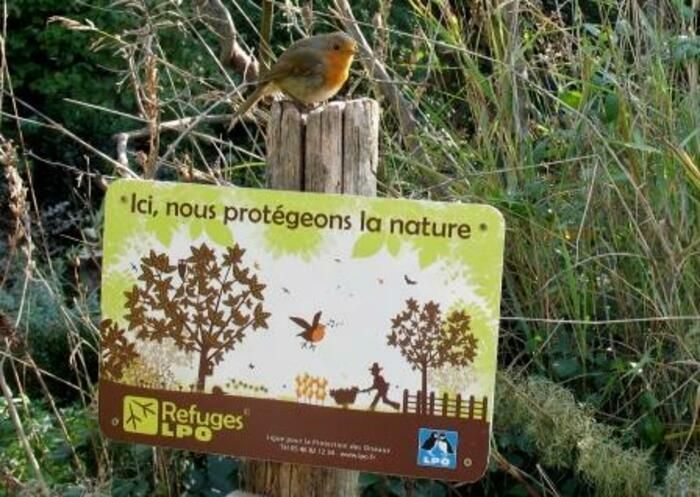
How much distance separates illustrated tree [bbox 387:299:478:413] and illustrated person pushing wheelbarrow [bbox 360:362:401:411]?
2.0 inches

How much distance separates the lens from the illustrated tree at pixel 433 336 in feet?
6.82

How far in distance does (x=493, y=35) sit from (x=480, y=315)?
1.77m

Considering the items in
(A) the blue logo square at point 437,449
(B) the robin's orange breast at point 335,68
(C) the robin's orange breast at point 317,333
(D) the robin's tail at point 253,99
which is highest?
(B) the robin's orange breast at point 335,68

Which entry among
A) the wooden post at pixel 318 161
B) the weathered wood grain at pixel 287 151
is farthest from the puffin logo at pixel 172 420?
the weathered wood grain at pixel 287 151

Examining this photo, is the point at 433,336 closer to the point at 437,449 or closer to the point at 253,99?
the point at 437,449

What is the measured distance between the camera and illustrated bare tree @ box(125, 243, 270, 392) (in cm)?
214

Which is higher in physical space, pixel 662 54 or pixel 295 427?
Answer: pixel 662 54

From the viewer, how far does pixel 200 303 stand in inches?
85.4

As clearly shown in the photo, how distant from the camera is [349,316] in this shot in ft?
6.90

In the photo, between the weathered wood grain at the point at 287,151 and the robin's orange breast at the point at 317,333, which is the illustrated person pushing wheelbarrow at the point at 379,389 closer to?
the robin's orange breast at the point at 317,333

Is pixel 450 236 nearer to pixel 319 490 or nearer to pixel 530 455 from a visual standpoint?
pixel 319 490

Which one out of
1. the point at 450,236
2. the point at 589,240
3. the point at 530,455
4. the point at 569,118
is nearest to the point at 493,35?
the point at 569,118

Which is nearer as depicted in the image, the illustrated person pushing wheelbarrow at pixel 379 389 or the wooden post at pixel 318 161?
the illustrated person pushing wheelbarrow at pixel 379 389

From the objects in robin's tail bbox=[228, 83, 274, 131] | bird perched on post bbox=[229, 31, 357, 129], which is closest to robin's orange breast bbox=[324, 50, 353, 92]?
bird perched on post bbox=[229, 31, 357, 129]
